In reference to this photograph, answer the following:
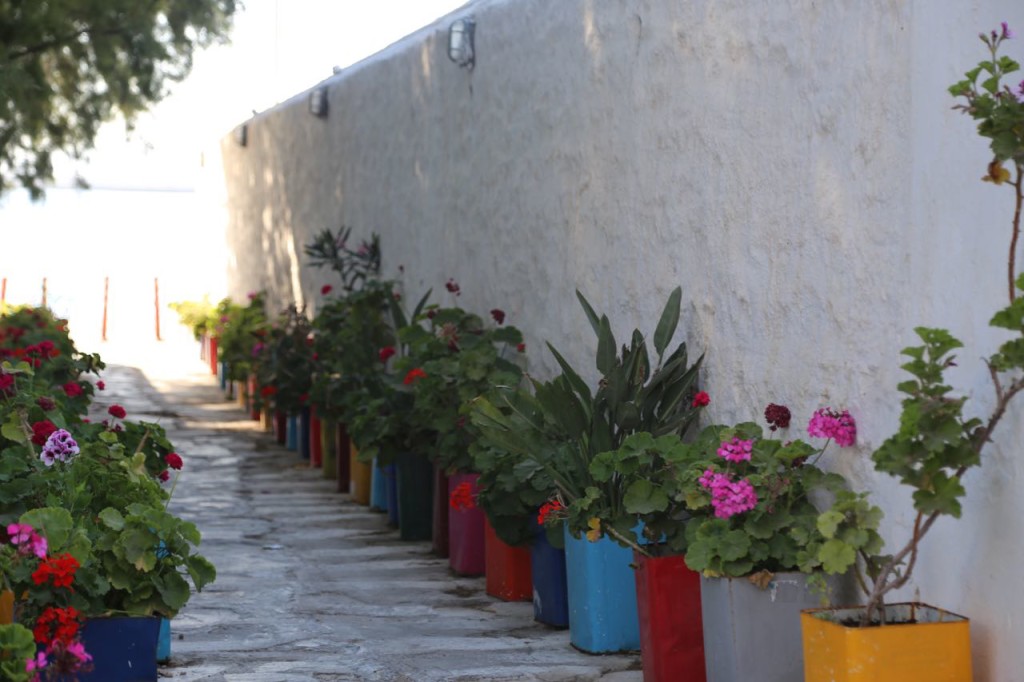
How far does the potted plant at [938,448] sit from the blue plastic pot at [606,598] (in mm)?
1386

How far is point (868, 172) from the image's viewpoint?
12.2ft

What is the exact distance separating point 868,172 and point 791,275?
1.75ft

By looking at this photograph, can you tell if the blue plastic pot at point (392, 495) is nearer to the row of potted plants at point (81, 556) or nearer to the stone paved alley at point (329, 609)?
the stone paved alley at point (329, 609)

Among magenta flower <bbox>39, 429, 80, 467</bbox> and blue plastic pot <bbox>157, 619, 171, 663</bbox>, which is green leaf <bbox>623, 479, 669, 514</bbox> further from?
magenta flower <bbox>39, 429, 80, 467</bbox>

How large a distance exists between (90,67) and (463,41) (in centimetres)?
449

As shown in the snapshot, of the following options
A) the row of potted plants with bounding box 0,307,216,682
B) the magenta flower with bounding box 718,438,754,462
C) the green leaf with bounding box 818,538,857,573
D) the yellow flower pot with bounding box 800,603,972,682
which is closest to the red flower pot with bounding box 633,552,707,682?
the magenta flower with bounding box 718,438,754,462

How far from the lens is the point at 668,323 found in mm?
4824

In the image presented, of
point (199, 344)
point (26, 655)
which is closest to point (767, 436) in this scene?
point (26, 655)

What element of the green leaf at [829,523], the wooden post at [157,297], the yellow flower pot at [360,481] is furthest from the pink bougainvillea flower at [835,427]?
the wooden post at [157,297]

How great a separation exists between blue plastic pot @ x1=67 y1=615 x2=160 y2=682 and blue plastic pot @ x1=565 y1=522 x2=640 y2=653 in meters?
1.47

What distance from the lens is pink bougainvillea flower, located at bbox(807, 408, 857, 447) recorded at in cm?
371

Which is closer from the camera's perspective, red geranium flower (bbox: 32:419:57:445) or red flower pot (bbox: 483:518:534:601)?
red geranium flower (bbox: 32:419:57:445)

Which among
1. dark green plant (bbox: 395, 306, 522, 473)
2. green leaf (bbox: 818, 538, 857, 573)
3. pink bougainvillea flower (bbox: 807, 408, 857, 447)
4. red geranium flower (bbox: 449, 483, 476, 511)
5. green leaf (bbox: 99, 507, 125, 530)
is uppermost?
dark green plant (bbox: 395, 306, 522, 473)

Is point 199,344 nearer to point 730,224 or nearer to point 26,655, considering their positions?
point 730,224
